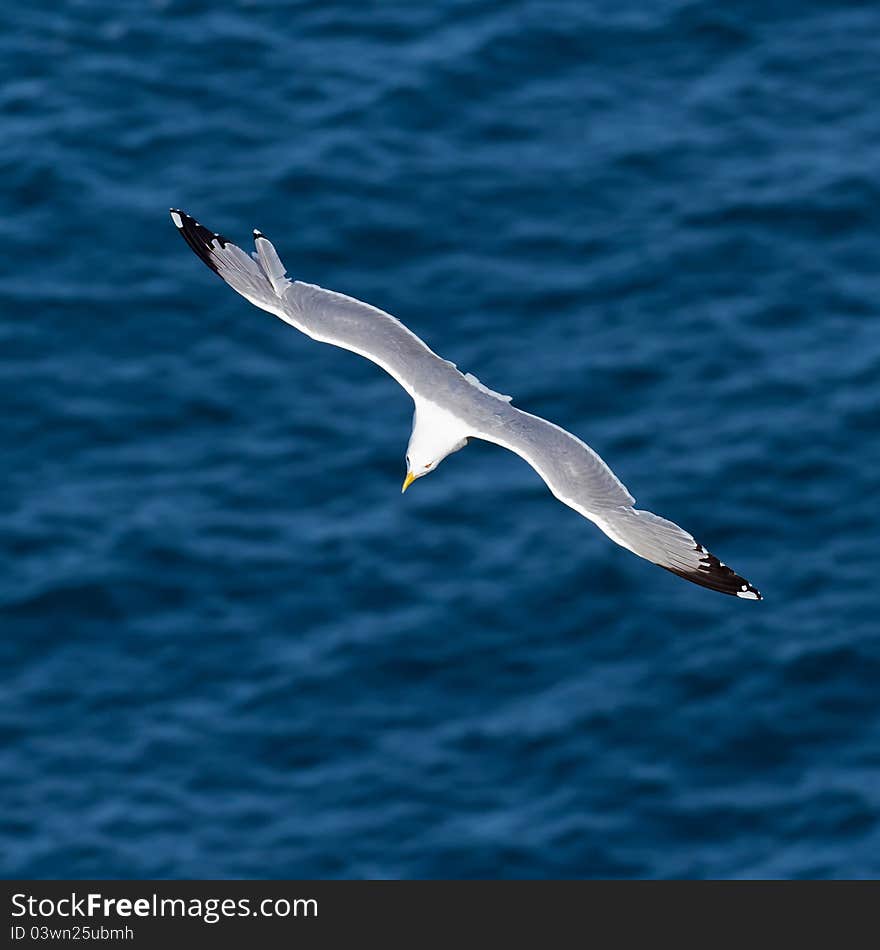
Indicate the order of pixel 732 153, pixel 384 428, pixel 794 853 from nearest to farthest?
pixel 794 853 → pixel 384 428 → pixel 732 153

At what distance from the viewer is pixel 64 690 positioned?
61812 millimetres

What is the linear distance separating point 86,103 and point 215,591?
1270cm

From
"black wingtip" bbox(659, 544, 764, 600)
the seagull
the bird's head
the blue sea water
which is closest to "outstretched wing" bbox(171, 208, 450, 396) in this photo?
the seagull

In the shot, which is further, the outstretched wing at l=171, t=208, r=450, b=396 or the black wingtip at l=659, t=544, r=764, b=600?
the outstretched wing at l=171, t=208, r=450, b=396

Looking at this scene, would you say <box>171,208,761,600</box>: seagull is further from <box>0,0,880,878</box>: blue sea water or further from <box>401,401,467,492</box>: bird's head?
<box>0,0,880,878</box>: blue sea water

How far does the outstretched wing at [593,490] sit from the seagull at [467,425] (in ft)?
0.05

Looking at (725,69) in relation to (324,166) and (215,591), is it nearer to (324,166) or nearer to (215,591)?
(324,166)

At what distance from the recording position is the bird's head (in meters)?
47.1

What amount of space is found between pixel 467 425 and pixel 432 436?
27.6 inches

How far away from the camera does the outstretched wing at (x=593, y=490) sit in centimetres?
4622

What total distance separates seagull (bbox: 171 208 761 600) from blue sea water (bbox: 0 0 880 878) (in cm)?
1376

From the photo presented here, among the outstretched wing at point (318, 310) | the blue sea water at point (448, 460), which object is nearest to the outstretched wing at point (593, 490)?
the outstretched wing at point (318, 310)

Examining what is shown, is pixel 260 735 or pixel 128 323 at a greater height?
pixel 128 323

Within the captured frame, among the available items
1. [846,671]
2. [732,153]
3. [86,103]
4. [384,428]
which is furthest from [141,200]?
[846,671]
